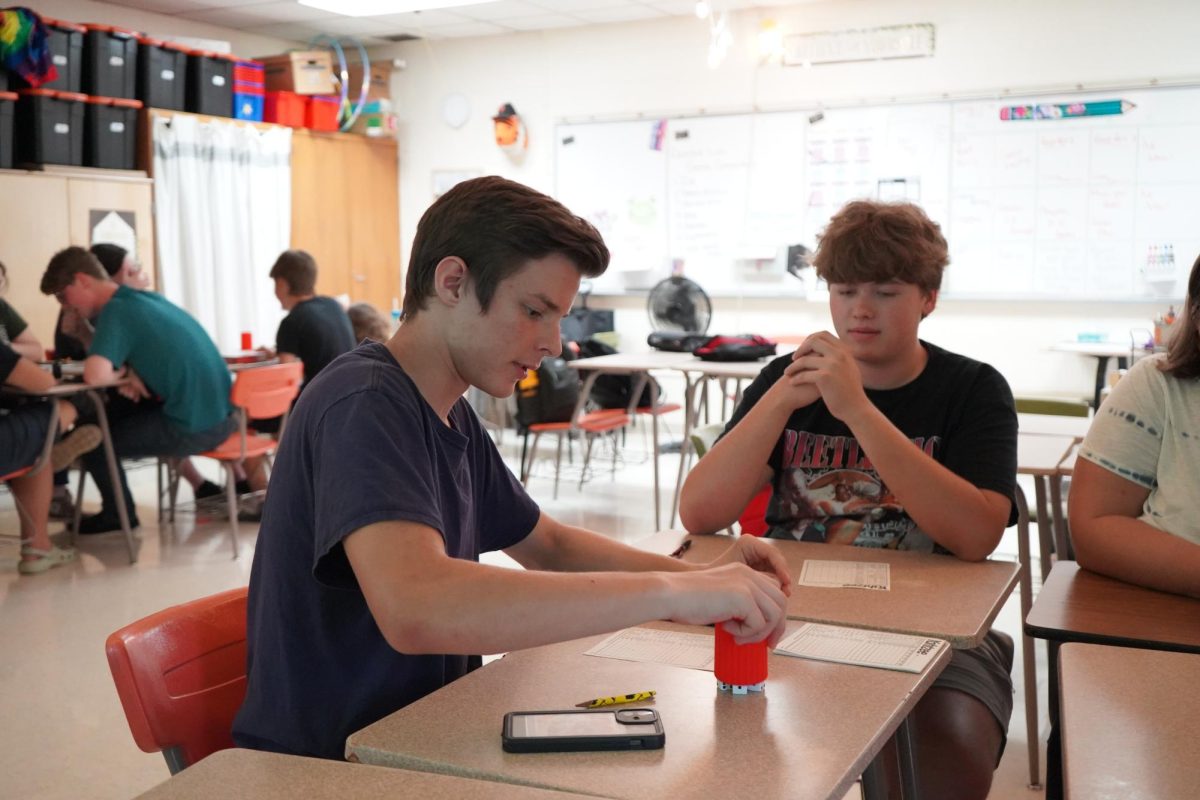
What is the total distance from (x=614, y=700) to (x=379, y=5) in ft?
21.5

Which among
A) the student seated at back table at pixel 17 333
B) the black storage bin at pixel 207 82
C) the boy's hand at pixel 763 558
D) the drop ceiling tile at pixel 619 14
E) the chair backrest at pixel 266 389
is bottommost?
the chair backrest at pixel 266 389

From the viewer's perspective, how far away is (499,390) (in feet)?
4.44

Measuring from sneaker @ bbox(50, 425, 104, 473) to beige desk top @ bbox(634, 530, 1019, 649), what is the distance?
3593 mm

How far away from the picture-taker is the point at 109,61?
654 cm

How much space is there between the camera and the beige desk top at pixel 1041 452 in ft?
9.05

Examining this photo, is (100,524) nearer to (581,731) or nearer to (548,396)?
(548,396)

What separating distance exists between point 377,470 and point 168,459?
4.31 meters

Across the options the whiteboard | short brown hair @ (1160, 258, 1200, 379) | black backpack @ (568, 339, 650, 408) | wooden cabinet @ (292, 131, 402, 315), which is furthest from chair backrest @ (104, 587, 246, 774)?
→ wooden cabinet @ (292, 131, 402, 315)

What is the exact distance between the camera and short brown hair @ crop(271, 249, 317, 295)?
554cm

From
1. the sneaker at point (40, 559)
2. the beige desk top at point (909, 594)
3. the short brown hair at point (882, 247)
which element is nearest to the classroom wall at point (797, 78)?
the sneaker at point (40, 559)

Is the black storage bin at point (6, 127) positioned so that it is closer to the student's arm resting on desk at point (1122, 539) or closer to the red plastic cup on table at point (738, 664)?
the student's arm resting on desk at point (1122, 539)

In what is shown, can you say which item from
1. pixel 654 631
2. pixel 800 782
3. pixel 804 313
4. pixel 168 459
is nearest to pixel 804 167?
pixel 804 313

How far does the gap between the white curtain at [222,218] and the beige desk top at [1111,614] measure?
20.9 feet

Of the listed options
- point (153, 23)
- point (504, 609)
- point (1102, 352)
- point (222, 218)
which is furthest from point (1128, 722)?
point (153, 23)
